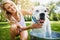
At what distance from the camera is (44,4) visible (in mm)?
1419

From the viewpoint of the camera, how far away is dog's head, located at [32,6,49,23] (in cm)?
139

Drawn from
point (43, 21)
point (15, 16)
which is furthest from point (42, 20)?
point (15, 16)

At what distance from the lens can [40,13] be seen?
139 cm

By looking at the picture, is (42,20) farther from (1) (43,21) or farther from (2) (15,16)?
(2) (15,16)

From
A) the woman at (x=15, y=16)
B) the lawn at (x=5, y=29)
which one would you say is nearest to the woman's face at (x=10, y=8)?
the woman at (x=15, y=16)

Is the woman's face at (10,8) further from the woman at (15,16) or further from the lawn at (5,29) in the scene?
the lawn at (5,29)

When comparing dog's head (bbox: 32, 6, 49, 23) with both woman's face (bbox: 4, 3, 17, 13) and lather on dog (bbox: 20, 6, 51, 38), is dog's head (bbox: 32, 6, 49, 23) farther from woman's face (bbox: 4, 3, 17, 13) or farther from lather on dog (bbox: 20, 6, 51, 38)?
woman's face (bbox: 4, 3, 17, 13)

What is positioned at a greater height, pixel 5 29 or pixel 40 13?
pixel 40 13

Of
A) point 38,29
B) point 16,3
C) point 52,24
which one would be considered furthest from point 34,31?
point 16,3

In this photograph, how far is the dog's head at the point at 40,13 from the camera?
4.57 feet

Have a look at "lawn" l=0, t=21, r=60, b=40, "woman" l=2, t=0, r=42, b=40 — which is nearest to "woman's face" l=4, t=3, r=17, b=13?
"woman" l=2, t=0, r=42, b=40

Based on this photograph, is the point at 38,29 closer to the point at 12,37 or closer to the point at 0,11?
the point at 12,37

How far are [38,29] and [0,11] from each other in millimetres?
323

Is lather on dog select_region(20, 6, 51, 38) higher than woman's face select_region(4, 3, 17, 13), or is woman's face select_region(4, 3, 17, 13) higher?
woman's face select_region(4, 3, 17, 13)
